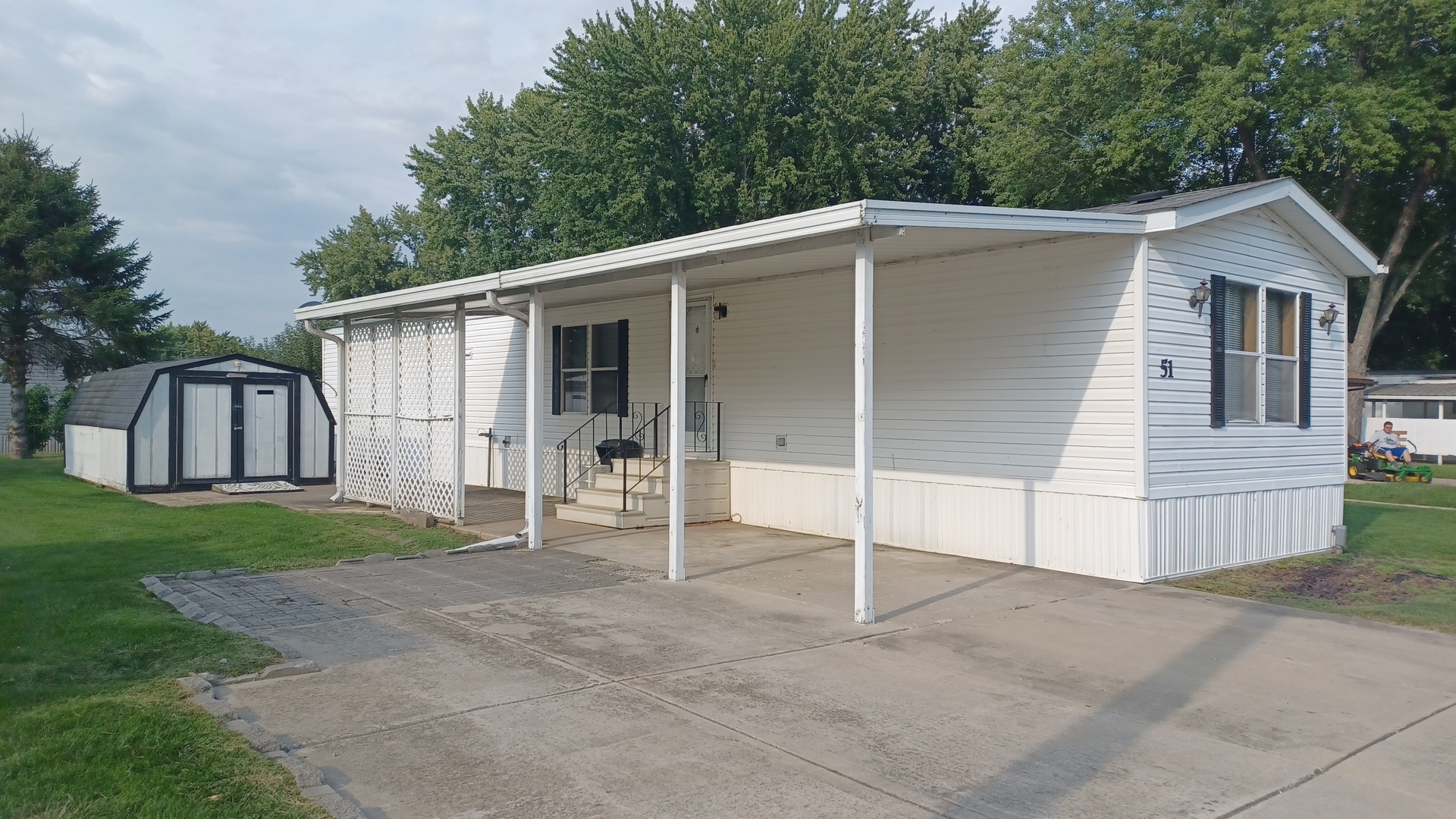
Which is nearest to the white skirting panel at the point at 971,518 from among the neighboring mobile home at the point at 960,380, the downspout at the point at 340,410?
the neighboring mobile home at the point at 960,380

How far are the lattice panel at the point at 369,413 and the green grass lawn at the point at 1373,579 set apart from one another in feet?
32.7

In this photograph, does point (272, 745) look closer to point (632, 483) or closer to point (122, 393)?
point (632, 483)

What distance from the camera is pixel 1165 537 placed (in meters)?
8.88

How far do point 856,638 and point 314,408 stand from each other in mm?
13755

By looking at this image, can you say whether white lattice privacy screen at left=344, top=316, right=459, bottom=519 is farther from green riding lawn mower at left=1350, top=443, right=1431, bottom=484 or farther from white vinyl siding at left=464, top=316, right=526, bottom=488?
green riding lawn mower at left=1350, top=443, right=1431, bottom=484

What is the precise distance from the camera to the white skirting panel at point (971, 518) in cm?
895

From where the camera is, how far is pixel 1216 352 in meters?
9.38

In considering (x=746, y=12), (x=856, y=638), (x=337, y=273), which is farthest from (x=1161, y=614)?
(x=337, y=273)

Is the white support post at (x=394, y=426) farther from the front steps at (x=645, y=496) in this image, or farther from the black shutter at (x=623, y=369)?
the black shutter at (x=623, y=369)

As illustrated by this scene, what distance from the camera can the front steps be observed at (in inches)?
483

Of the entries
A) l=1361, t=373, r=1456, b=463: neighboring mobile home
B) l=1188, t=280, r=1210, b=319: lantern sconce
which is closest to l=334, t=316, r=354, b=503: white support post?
l=1188, t=280, r=1210, b=319: lantern sconce

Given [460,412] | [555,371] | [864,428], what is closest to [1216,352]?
[864,428]

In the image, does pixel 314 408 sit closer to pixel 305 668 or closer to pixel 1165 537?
pixel 305 668

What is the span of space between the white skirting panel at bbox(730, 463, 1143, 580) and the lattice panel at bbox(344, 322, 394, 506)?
5.09m
